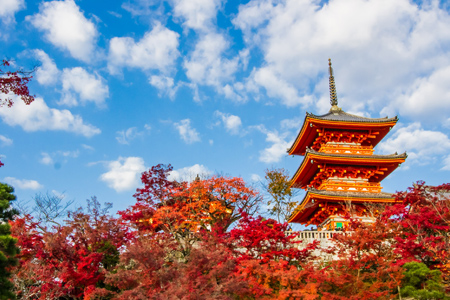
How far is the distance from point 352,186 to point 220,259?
17516mm

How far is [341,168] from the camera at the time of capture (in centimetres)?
2722

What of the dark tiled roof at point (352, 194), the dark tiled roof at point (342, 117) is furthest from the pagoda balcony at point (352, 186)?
the dark tiled roof at point (342, 117)

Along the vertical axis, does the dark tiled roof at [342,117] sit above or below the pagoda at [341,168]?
above

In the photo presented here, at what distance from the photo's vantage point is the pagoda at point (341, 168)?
82.1 feet

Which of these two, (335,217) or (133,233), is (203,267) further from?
(335,217)

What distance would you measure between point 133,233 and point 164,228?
276 centimetres

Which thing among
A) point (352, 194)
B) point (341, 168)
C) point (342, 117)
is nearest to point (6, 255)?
point (352, 194)

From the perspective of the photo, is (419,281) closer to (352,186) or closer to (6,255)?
(352,186)

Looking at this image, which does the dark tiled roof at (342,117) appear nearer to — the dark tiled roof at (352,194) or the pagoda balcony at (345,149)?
the pagoda balcony at (345,149)

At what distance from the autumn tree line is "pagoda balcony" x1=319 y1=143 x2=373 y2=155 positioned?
9.92 metres

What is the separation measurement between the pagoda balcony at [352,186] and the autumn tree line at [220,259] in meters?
8.03

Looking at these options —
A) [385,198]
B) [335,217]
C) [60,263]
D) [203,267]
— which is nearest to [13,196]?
[60,263]

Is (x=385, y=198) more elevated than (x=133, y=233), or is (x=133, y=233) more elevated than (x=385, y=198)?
(x=385, y=198)

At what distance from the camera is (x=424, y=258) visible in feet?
52.1
